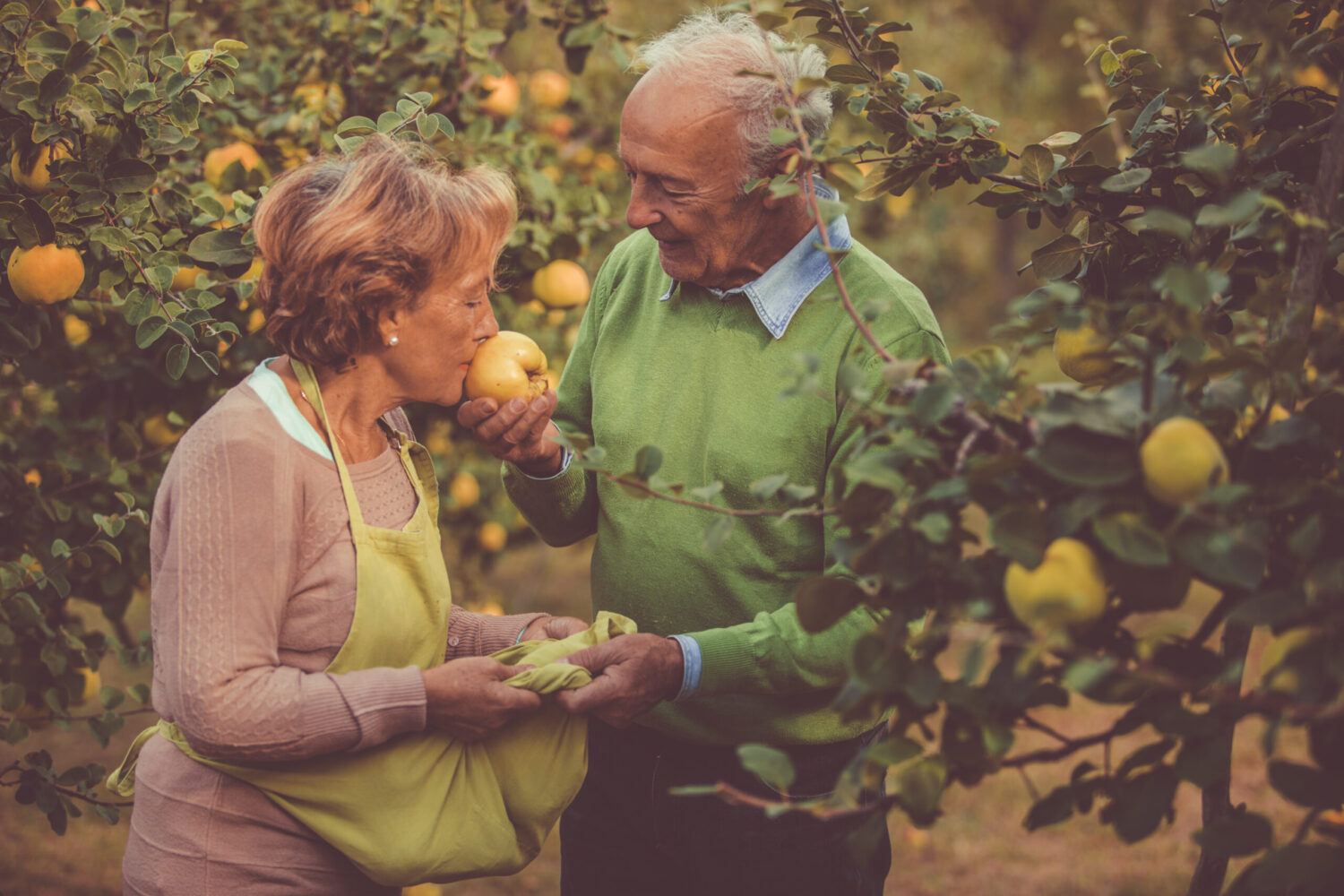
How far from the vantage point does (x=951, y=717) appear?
1218 millimetres

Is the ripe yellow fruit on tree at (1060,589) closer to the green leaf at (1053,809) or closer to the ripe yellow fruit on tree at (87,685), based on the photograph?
the green leaf at (1053,809)

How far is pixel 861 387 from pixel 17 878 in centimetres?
388

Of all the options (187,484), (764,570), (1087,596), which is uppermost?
(1087,596)

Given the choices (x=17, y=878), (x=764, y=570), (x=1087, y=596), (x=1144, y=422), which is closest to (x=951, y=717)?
(x=1087, y=596)

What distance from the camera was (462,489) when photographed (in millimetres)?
4445

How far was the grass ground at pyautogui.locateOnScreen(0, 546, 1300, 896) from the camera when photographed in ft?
13.0

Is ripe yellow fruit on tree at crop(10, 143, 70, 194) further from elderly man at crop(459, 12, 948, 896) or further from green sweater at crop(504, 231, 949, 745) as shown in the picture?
green sweater at crop(504, 231, 949, 745)

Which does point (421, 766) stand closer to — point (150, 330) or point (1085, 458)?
point (150, 330)

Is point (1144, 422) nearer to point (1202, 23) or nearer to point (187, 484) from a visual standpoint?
point (187, 484)

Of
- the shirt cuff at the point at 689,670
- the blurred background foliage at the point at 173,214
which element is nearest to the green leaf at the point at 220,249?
the blurred background foliage at the point at 173,214

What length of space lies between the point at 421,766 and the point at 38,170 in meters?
1.25

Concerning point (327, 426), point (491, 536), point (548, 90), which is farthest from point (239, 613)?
point (491, 536)

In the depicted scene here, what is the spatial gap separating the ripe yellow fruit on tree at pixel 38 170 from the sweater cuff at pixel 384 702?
1.08 m

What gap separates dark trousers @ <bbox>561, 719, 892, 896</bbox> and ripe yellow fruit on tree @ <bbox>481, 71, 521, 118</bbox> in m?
1.92
